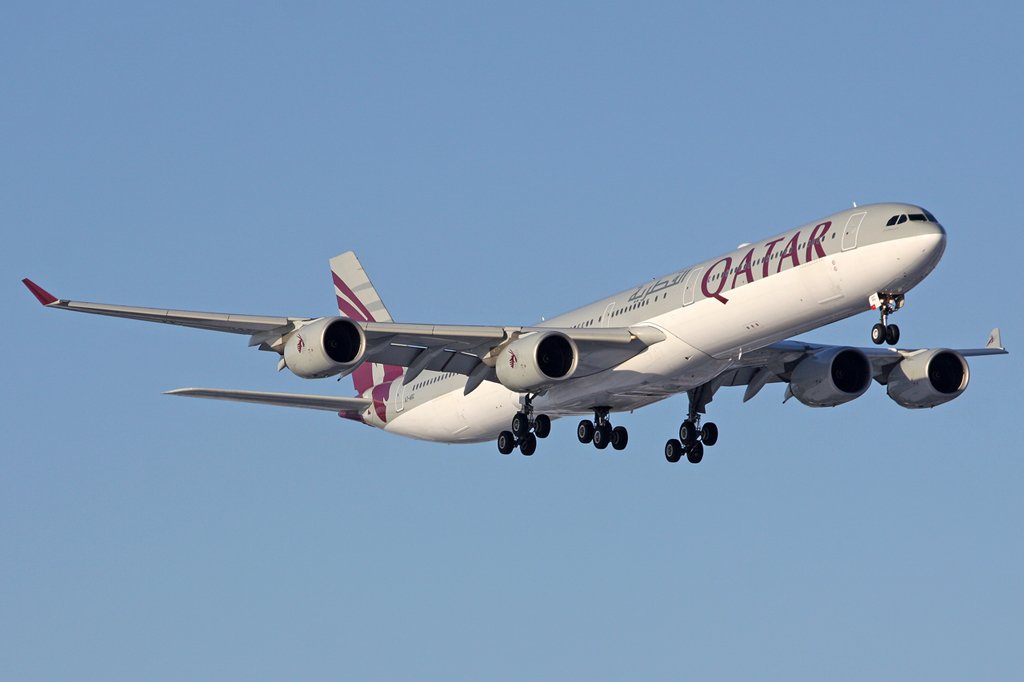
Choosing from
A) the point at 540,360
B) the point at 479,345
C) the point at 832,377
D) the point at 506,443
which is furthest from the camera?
the point at 506,443

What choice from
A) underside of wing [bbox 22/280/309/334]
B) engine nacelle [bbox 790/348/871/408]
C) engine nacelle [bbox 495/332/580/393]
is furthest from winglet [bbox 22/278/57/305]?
engine nacelle [bbox 790/348/871/408]

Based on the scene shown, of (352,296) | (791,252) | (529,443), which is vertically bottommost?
(529,443)

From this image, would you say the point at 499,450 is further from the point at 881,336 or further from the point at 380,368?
the point at 881,336

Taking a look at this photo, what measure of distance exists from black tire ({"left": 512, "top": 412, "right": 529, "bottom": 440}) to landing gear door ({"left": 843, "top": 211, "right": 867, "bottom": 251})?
1211cm

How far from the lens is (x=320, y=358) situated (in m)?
46.4

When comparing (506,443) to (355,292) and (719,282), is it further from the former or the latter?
(355,292)

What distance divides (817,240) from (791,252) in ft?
2.44

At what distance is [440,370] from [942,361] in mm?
15976

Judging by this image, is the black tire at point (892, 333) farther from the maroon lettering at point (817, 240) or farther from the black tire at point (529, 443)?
the black tire at point (529, 443)

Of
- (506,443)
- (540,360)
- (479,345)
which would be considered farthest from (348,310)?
(540,360)

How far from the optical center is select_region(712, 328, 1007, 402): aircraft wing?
174 feet

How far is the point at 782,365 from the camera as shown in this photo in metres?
53.6

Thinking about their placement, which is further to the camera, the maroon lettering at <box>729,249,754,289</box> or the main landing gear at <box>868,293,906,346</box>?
the maroon lettering at <box>729,249,754,289</box>

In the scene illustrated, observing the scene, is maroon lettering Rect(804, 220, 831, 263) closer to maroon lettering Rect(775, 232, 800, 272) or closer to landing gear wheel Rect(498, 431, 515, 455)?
maroon lettering Rect(775, 232, 800, 272)
